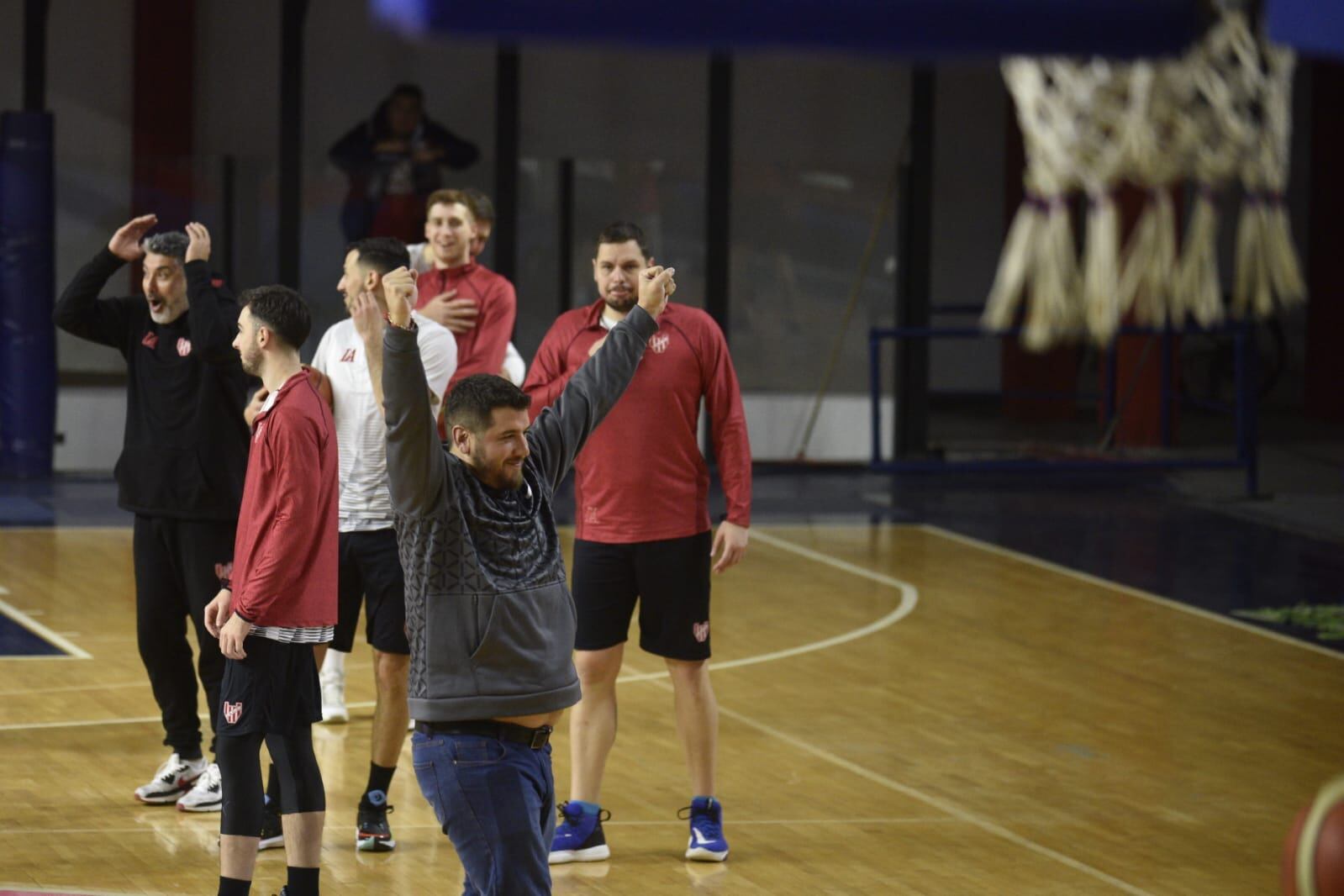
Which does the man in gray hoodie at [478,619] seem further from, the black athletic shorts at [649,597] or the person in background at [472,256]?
the person in background at [472,256]

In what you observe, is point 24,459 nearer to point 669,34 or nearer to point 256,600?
point 256,600

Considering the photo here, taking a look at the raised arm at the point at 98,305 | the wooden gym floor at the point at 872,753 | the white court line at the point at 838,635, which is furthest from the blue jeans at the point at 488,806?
the white court line at the point at 838,635

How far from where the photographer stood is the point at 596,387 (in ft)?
15.9

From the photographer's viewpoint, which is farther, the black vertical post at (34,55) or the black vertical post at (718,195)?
the black vertical post at (718,195)

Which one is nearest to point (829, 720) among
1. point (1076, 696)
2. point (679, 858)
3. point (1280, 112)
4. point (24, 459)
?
point (1076, 696)

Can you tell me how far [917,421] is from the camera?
16188 mm

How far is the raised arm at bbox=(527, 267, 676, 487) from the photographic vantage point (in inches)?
183

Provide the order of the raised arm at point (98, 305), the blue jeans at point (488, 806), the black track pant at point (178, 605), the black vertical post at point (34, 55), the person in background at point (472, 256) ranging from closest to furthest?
the blue jeans at point (488, 806) → the black track pant at point (178, 605) → the raised arm at point (98, 305) → the person in background at point (472, 256) → the black vertical post at point (34, 55)

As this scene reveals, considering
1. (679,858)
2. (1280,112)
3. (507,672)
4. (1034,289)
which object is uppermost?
(1280,112)

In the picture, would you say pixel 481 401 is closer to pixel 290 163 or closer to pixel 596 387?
pixel 596 387

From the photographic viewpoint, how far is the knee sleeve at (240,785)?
5.07 metres

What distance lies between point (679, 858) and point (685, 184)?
404 inches

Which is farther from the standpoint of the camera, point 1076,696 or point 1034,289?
point 1076,696

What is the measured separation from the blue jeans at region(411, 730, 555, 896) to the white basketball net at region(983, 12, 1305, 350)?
6.26 feet
